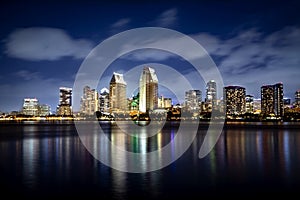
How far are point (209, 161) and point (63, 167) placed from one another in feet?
28.6

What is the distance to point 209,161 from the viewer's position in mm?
20047

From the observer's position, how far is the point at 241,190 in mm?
11930

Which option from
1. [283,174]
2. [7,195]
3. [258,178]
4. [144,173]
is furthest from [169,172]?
[7,195]

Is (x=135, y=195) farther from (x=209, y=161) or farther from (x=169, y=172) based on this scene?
(x=209, y=161)

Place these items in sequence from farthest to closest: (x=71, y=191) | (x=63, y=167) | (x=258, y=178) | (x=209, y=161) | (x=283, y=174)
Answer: (x=209, y=161) < (x=63, y=167) < (x=283, y=174) < (x=258, y=178) < (x=71, y=191)

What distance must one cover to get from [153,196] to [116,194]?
1344mm

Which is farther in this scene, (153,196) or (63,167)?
(63,167)

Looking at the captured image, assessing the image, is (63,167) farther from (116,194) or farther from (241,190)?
(241,190)

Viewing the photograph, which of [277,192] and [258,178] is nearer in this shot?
[277,192]

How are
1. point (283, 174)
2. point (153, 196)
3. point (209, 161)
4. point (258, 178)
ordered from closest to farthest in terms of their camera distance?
point (153, 196) → point (258, 178) → point (283, 174) → point (209, 161)

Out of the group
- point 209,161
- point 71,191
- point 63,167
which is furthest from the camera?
point 209,161

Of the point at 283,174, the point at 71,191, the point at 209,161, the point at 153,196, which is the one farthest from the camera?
the point at 209,161

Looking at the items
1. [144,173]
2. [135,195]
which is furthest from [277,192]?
[144,173]

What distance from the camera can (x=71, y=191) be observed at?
39.1 feet
